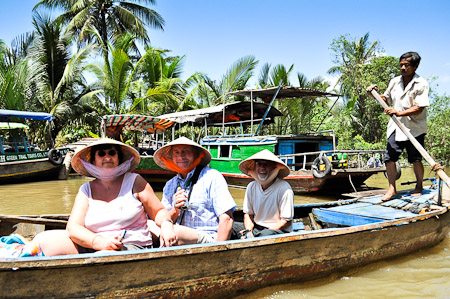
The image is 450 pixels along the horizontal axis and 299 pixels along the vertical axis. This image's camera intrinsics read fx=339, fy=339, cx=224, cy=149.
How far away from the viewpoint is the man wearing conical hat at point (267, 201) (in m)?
3.40

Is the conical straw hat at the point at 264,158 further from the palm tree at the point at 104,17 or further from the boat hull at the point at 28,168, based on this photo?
the palm tree at the point at 104,17

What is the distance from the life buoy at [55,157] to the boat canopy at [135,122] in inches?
146

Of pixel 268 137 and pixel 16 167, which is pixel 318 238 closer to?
pixel 268 137

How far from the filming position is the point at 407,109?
477cm

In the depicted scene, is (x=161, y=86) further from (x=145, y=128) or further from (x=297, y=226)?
(x=297, y=226)

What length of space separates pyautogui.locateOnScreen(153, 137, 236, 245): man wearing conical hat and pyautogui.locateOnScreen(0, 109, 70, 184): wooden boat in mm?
11479

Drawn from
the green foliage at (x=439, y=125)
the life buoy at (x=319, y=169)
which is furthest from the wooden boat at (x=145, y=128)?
the green foliage at (x=439, y=125)

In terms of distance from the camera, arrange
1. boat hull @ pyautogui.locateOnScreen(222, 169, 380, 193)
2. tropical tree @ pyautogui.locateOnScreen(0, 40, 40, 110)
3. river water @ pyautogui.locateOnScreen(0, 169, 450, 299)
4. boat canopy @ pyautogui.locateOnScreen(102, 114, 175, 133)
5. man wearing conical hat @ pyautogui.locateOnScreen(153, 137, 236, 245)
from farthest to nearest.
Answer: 1. tropical tree @ pyautogui.locateOnScreen(0, 40, 40, 110)
2. boat canopy @ pyautogui.locateOnScreen(102, 114, 175, 133)
3. boat hull @ pyautogui.locateOnScreen(222, 169, 380, 193)
4. river water @ pyautogui.locateOnScreen(0, 169, 450, 299)
5. man wearing conical hat @ pyautogui.locateOnScreen(153, 137, 236, 245)

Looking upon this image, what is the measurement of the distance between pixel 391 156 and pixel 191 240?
3.68 metres

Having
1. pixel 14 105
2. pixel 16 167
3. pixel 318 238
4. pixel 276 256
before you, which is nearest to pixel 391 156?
pixel 318 238

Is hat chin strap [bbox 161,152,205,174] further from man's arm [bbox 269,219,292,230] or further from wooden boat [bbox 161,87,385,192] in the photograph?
wooden boat [bbox 161,87,385,192]

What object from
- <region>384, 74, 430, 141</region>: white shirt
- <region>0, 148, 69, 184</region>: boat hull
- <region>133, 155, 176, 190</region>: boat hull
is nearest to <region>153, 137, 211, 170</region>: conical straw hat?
<region>384, 74, 430, 141</region>: white shirt

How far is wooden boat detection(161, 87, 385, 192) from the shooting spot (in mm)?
8562

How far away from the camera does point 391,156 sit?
5156 mm
